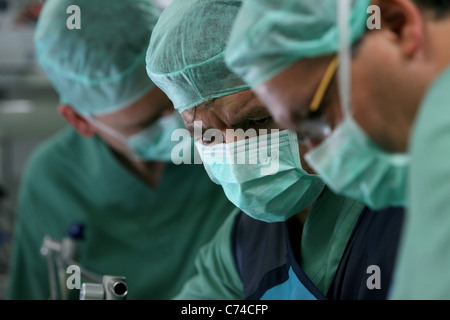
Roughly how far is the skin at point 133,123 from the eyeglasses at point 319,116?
80cm

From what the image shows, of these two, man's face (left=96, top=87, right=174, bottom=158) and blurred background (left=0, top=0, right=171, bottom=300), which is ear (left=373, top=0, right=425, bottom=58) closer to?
man's face (left=96, top=87, right=174, bottom=158)

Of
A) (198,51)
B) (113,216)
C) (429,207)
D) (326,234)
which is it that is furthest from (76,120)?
(429,207)

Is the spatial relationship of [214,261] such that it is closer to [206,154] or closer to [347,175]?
[206,154]

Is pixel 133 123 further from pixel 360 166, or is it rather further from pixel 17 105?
pixel 17 105

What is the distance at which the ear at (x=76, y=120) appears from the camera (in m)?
1.94

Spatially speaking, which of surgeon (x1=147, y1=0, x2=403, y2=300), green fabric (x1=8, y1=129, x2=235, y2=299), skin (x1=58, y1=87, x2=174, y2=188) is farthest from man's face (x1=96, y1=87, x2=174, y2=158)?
surgeon (x1=147, y1=0, x2=403, y2=300)

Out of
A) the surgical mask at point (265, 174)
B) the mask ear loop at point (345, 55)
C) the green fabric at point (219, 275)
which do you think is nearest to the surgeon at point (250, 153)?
the surgical mask at point (265, 174)

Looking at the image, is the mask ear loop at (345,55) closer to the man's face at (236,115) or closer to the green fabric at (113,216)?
the man's face at (236,115)

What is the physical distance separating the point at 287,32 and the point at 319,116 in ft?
0.37

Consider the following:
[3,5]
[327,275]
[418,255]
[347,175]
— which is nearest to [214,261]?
[327,275]

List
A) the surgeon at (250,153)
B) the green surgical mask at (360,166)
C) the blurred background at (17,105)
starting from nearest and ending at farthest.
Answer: the green surgical mask at (360,166) → the surgeon at (250,153) → the blurred background at (17,105)

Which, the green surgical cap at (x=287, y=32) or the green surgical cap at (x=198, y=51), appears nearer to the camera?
the green surgical cap at (x=287, y=32)

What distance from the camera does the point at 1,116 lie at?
289cm

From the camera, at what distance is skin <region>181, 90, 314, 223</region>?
1131 millimetres
